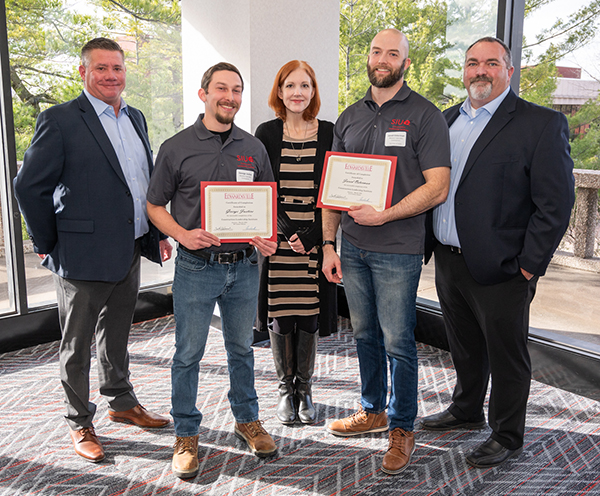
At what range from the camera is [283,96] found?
2752 mm

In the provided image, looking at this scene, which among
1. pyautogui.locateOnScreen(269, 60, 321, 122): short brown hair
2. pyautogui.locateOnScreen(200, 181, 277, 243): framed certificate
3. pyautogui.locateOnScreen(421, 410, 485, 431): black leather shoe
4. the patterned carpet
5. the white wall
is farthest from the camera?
the white wall

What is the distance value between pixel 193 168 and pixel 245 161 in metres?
0.24

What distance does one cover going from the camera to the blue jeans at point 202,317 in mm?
2354

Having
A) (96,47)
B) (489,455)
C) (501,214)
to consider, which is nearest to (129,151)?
(96,47)

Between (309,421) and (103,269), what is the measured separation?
1.36 meters

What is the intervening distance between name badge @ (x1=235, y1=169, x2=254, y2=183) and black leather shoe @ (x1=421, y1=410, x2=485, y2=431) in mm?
1616

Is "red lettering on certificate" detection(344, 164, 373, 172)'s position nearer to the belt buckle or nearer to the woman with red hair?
the woman with red hair

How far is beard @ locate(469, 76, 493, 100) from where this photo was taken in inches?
95.3

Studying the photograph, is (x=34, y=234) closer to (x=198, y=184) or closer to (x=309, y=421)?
(x=198, y=184)

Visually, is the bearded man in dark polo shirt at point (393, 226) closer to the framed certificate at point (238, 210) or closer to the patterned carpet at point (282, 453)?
the patterned carpet at point (282, 453)

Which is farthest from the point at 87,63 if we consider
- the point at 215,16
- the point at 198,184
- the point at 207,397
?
the point at 207,397

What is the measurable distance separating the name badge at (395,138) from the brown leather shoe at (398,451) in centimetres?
134

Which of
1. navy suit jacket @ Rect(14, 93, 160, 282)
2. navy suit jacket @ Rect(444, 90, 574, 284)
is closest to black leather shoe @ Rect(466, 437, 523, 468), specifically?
navy suit jacket @ Rect(444, 90, 574, 284)

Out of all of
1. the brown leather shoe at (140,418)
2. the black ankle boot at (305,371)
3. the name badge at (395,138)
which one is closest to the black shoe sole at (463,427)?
the black ankle boot at (305,371)
